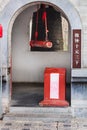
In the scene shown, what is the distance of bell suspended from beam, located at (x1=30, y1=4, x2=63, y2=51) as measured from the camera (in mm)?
13891

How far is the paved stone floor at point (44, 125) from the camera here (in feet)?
29.3

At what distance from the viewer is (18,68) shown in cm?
1481

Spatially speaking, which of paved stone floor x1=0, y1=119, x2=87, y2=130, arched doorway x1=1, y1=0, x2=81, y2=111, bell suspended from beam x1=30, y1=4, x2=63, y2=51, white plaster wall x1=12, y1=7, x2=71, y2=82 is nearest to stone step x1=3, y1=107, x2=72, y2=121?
paved stone floor x1=0, y1=119, x2=87, y2=130

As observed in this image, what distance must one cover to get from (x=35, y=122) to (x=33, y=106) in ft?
3.00

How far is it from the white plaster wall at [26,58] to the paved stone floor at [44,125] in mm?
5344

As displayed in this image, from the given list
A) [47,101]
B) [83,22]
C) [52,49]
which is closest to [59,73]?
[47,101]

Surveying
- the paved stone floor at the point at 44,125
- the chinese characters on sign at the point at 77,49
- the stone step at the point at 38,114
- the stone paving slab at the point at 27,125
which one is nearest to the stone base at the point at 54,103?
the stone step at the point at 38,114

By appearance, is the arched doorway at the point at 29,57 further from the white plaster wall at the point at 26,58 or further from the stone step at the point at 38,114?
the stone step at the point at 38,114

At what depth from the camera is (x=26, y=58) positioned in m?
14.8

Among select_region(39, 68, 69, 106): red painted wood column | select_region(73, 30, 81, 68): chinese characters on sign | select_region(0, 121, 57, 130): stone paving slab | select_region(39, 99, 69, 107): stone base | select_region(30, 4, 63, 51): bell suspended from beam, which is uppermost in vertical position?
select_region(30, 4, 63, 51): bell suspended from beam

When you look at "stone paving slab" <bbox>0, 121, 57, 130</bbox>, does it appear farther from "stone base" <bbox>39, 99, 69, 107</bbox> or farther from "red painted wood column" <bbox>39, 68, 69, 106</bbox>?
"red painted wood column" <bbox>39, 68, 69, 106</bbox>

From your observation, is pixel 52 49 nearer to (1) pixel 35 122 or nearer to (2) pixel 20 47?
(2) pixel 20 47

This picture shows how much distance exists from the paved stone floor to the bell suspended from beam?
4913 mm

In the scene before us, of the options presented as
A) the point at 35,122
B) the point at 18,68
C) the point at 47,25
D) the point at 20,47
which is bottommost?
the point at 35,122
